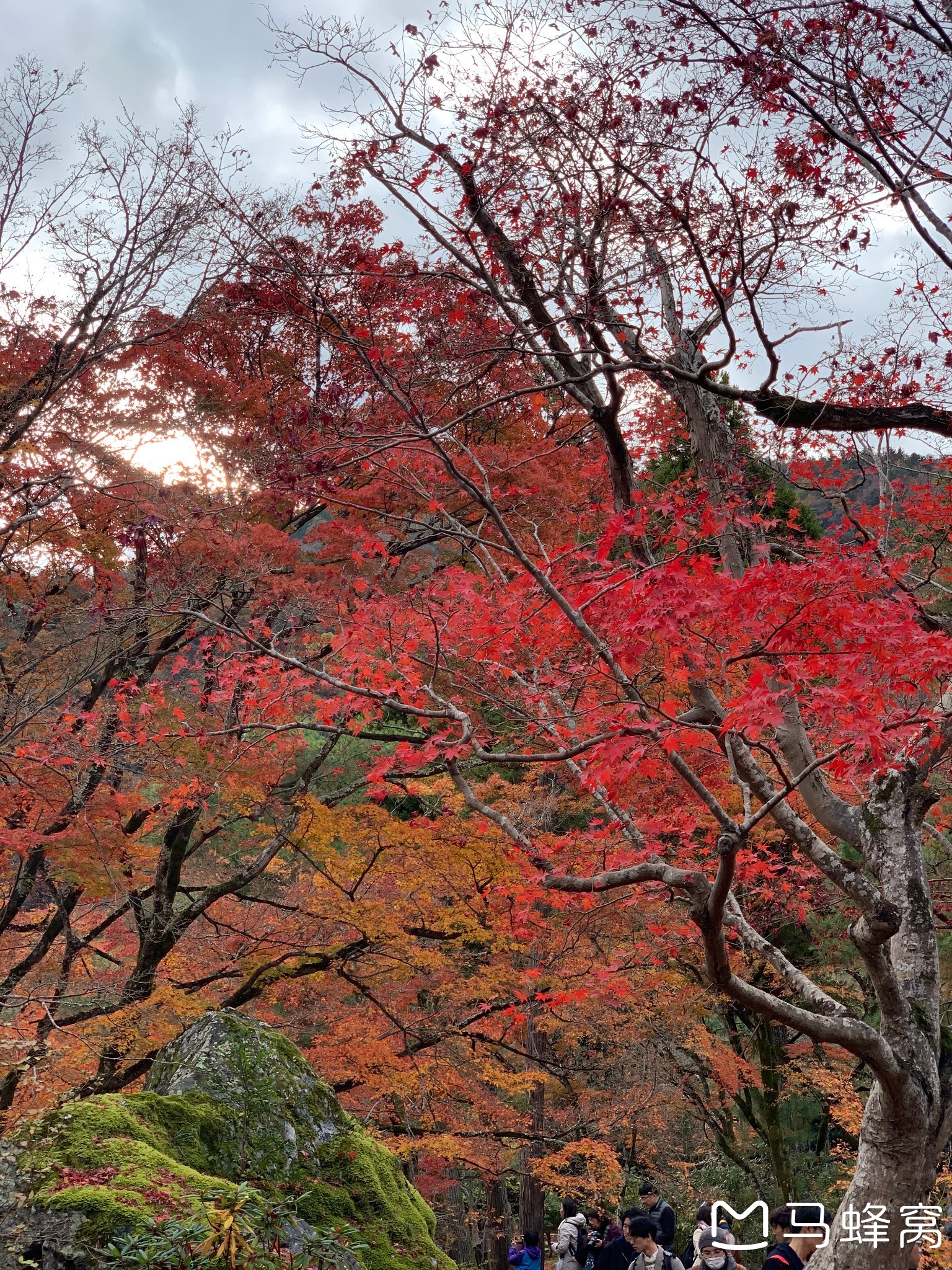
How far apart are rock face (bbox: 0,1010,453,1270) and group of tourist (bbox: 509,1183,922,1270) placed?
1.72 m

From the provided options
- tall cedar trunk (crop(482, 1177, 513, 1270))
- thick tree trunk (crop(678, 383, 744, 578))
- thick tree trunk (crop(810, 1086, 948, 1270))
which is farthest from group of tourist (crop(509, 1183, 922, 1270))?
thick tree trunk (crop(678, 383, 744, 578))

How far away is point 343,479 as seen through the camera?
9.14 metres

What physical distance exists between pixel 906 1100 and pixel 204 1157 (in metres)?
3.90

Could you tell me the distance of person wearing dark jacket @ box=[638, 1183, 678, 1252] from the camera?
294 inches

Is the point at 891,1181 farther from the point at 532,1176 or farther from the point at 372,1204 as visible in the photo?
the point at 532,1176

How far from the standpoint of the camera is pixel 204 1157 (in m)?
4.99

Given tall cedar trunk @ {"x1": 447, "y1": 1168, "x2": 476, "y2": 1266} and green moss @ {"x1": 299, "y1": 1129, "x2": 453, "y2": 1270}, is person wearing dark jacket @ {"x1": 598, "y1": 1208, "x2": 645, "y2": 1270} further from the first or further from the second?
tall cedar trunk @ {"x1": 447, "y1": 1168, "x2": 476, "y2": 1266}

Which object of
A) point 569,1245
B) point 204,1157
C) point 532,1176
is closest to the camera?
point 204,1157

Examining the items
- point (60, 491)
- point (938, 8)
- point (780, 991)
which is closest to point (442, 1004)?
point (780, 991)

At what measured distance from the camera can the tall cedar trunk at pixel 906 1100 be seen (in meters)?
5.09

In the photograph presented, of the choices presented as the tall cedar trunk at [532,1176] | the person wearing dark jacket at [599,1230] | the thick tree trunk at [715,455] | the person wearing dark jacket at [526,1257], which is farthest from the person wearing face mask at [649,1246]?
the tall cedar trunk at [532,1176]

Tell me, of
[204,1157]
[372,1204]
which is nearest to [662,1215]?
[372,1204]

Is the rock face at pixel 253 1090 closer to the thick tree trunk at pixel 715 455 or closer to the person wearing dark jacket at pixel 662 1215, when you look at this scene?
the person wearing dark jacket at pixel 662 1215

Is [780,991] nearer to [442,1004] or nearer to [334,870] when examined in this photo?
[442,1004]
